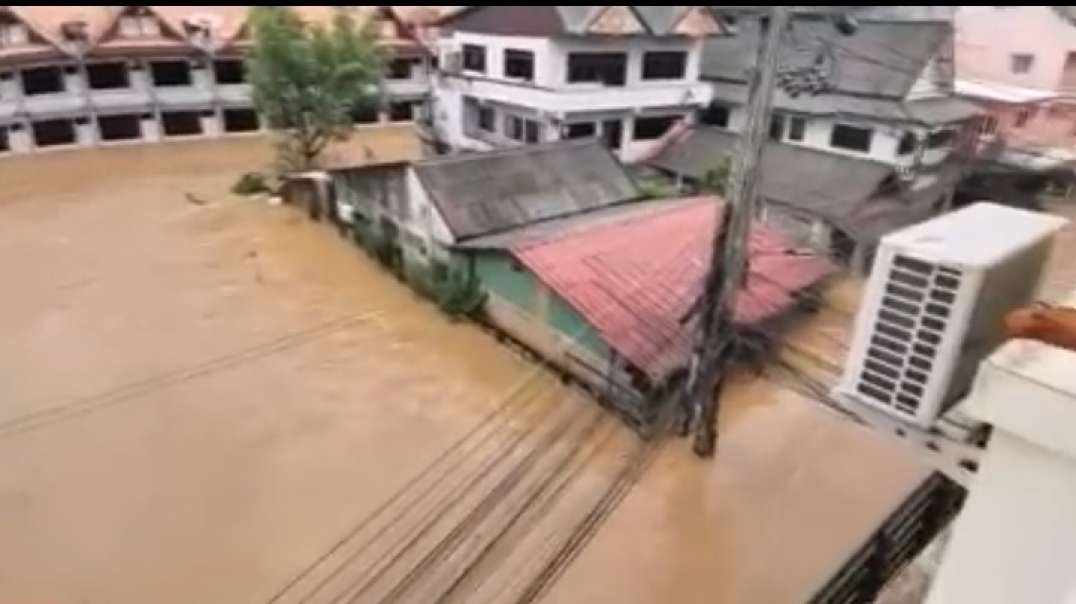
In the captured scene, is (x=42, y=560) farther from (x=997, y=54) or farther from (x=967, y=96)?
(x=997, y=54)

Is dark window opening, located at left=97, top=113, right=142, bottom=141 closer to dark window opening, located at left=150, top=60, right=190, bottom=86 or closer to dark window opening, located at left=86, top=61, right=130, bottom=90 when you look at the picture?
dark window opening, located at left=86, top=61, right=130, bottom=90

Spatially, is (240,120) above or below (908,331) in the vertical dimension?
below

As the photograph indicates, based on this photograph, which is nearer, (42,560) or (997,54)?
(42,560)

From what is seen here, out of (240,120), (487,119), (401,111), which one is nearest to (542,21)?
(487,119)

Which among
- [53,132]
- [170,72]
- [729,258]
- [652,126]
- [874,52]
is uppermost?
[874,52]

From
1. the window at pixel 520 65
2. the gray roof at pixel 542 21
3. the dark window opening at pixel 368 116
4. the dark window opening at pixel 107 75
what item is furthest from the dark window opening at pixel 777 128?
the dark window opening at pixel 107 75

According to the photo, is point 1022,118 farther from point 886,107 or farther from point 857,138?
point 857,138

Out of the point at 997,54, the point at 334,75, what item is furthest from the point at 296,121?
the point at 997,54
